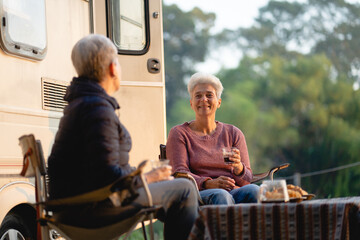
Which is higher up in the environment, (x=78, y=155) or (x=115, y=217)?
(x=78, y=155)

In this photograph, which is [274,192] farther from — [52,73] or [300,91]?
[300,91]

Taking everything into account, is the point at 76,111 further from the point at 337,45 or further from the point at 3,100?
the point at 337,45

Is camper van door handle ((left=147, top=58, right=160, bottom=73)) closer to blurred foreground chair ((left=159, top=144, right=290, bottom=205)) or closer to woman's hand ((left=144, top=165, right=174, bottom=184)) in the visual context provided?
blurred foreground chair ((left=159, top=144, right=290, bottom=205))

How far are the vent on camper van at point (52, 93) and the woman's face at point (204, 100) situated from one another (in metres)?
0.90

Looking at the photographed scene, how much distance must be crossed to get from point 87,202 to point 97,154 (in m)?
0.22

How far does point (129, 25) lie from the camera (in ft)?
17.1

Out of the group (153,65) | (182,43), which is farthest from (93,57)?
(182,43)

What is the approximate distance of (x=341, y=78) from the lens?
124 ft

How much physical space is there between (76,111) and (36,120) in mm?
1303

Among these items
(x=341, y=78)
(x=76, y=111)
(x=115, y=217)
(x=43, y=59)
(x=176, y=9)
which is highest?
(x=176, y=9)

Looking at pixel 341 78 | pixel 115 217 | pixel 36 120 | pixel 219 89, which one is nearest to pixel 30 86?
pixel 36 120

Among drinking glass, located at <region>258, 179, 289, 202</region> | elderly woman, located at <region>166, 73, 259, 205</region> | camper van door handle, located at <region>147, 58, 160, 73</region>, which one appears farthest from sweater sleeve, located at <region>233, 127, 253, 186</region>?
camper van door handle, located at <region>147, 58, 160, 73</region>

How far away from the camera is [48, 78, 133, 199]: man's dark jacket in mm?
2801

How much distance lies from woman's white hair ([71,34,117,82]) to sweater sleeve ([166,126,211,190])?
1083 millimetres
